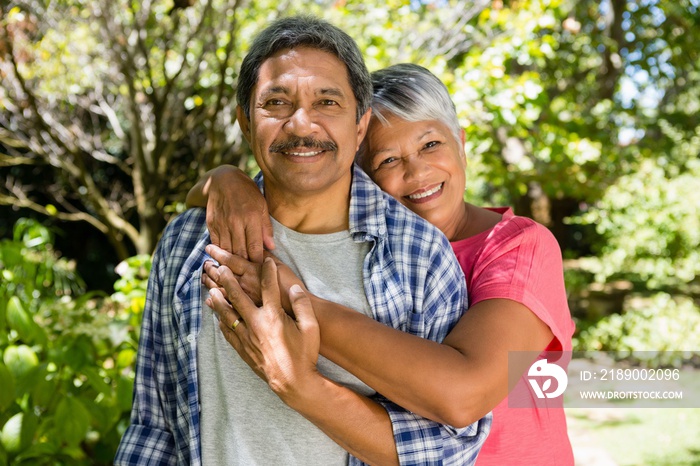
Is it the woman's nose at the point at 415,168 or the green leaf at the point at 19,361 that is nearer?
the woman's nose at the point at 415,168

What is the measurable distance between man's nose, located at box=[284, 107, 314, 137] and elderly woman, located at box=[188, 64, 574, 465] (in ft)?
0.73

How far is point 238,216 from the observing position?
1.68 metres

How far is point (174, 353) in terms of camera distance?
5.63 feet

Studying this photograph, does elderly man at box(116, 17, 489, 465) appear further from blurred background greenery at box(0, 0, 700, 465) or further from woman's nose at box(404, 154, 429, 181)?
blurred background greenery at box(0, 0, 700, 465)

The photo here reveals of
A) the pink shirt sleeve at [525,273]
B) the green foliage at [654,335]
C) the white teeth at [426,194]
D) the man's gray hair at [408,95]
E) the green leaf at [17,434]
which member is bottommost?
the green foliage at [654,335]

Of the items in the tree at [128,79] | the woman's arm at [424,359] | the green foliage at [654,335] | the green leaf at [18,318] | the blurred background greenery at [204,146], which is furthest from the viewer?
the green foliage at [654,335]

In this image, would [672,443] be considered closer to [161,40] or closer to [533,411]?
[533,411]

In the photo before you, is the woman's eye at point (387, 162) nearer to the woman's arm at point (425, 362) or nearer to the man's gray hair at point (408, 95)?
the man's gray hair at point (408, 95)

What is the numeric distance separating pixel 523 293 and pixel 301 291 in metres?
0.55

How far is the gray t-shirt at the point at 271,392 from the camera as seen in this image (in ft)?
5.15

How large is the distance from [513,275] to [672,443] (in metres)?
4.50

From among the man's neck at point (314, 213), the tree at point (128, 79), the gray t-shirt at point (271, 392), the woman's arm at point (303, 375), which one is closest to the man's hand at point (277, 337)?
the woman's arm at point (303, 375)

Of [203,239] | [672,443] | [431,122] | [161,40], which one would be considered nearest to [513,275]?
[431,122]

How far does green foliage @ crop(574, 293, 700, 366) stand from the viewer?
7.04 meters
